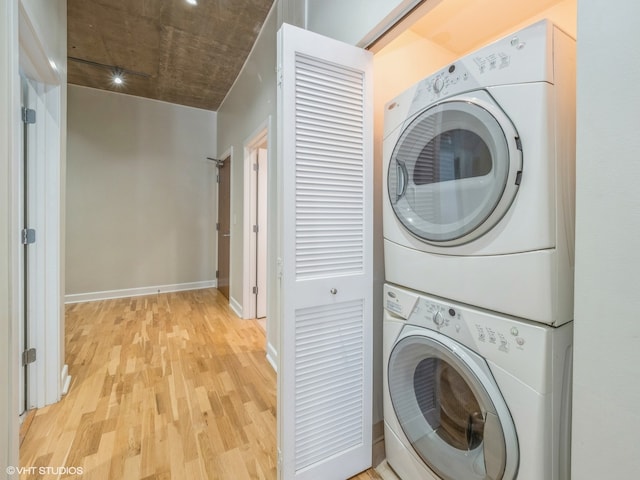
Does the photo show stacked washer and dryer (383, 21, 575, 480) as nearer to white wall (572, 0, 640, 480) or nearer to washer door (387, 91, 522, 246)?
washer door (387, 91, 522, 246)

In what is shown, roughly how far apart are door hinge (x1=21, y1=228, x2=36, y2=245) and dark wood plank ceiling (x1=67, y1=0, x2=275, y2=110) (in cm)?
194

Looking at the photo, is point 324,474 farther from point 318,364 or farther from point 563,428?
point 563,428

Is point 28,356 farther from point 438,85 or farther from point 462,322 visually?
point 438,85

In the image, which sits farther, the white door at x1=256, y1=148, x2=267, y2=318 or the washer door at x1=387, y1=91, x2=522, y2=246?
the white door at x1=256, y1=148, x2=267, y2=318

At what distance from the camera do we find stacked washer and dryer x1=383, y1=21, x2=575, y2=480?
0.74 m

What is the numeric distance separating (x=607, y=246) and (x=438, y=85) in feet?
2.31

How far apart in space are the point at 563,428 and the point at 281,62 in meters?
1.48

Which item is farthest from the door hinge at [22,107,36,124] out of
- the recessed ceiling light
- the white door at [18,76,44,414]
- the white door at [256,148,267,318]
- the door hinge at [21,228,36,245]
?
the recessed ceiling light

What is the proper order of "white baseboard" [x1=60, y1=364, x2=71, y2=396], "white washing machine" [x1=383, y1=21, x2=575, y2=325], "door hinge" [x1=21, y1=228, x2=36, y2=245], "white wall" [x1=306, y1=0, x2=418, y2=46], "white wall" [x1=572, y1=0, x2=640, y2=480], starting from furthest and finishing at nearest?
"white baseboard" [x1=60, y1=364, x2=71, y2=396] → "door hinge" [x1=21, y1=228, x2=36, y2=245] → "white wall" [x1=306, y1=0, x2=418, y2=46] → "white washing machine" [x1=383, y1=21, x2=575, y2=325] → "white wall" [x1=572, y1=0, x2=640, y2=480]

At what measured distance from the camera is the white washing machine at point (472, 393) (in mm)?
750
